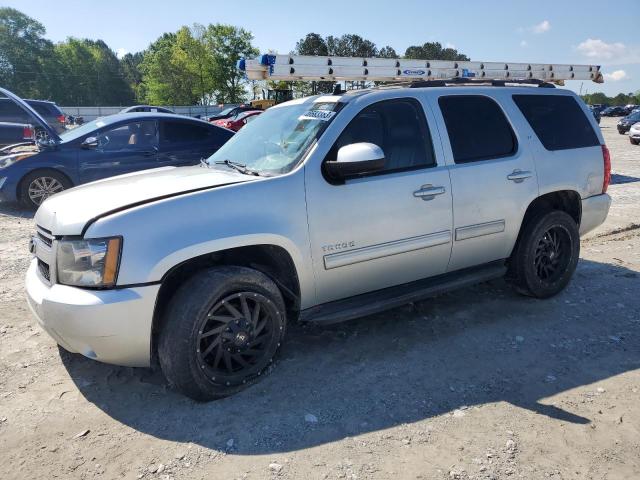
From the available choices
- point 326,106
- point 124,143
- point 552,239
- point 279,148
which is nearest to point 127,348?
point 279,148

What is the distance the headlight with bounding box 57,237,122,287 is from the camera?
272 centimetres

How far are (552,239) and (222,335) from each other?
3.18 m

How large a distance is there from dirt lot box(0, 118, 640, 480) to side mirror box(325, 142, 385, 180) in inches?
53.5

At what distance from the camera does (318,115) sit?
363cm

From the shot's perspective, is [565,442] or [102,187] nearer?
[565,442]

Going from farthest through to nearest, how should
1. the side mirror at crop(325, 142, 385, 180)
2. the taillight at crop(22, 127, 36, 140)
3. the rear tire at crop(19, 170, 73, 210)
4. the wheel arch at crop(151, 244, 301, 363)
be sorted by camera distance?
the taillight at crop(22, 127, 36, 140), the rear tire at crop(19, 170, 73, 210), the side mirror at crop(325, 142, 385, 180), the wheel arch at crop(151, 244, 301, 363)

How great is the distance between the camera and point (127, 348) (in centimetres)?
283

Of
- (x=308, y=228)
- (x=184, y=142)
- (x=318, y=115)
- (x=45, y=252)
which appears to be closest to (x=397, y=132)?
(x=318, y=115)

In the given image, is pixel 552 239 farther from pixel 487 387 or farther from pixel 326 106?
pixel 326 106

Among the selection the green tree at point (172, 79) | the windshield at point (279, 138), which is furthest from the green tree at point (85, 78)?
the windshield at point (279, 138)

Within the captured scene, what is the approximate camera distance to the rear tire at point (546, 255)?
172 inches

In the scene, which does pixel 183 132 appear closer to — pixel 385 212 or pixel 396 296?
pixel 385 212

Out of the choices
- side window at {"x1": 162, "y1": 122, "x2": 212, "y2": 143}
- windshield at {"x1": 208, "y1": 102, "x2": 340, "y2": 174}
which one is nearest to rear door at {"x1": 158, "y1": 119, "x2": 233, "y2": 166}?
side window at {"x1": 162, "y1": 122, "x2": 212, "y2": 143}

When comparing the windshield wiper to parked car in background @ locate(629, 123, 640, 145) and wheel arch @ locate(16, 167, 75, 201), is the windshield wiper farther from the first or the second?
parked car in background @ locate(629, 123, 640, 145)
